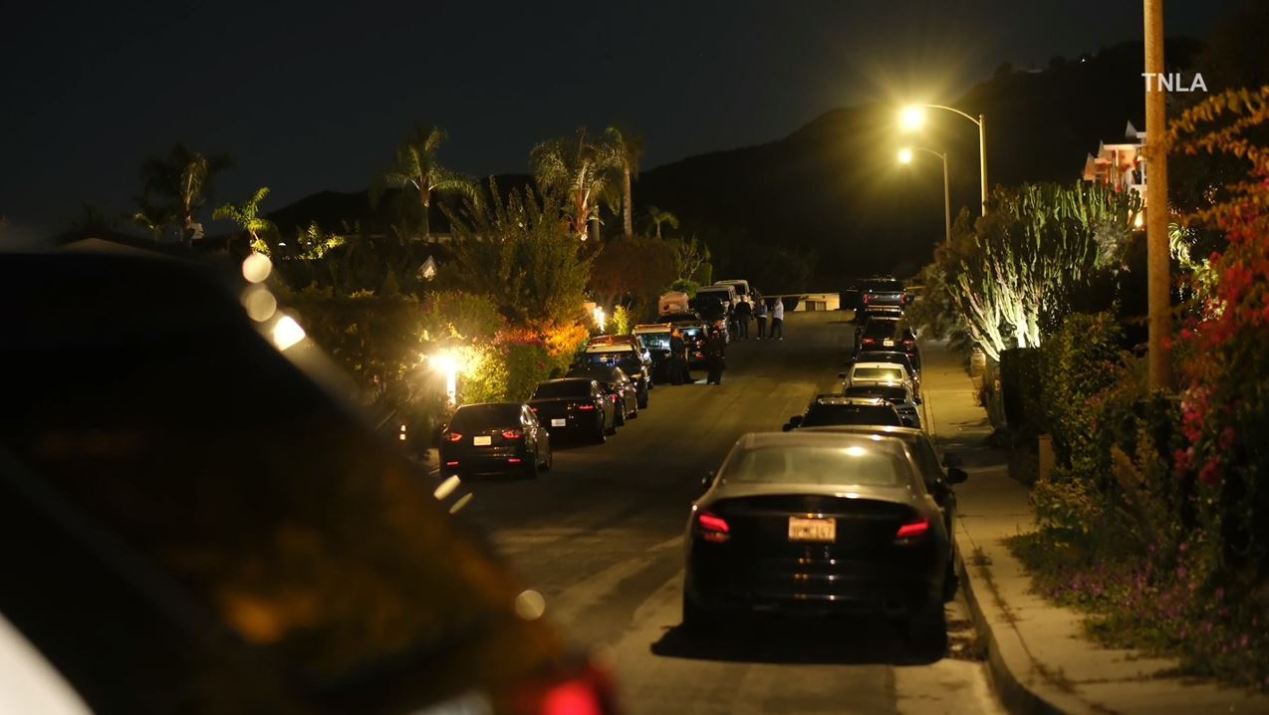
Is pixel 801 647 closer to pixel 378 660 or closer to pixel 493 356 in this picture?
pixel 378 660

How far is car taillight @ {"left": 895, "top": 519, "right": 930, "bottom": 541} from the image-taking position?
11.9m

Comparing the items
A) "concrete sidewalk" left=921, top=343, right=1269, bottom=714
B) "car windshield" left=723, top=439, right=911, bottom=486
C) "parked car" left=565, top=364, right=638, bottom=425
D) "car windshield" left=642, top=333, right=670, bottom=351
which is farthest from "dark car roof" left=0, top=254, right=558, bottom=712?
"car windshield" left=642, top=333, right=670, bottom=351

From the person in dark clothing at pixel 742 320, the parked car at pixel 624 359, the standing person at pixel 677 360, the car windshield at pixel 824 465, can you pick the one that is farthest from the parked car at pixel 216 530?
the person in dark clothing at pixel 742 320

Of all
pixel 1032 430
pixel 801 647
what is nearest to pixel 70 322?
pixel 801 647

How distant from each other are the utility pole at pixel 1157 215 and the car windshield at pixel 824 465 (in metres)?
3.01

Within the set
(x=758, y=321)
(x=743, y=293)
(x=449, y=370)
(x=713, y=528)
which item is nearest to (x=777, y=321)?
(x=758, y=321)

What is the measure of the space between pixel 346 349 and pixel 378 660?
2942 centimetres

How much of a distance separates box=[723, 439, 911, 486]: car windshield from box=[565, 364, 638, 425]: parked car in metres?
26.4

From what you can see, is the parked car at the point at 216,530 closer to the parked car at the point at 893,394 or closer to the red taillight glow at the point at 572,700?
the red taillight glow at the point at 572,700

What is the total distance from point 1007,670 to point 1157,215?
5753 mm

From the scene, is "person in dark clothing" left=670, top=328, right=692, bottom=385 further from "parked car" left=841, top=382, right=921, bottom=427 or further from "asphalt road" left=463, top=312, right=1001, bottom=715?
"parked car" left=841, top=382, right=921, bottom=427

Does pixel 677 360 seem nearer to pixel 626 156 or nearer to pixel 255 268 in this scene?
pixel 626 156

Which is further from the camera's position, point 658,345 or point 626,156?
point 626,156

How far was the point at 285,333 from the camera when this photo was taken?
305 centimetres
